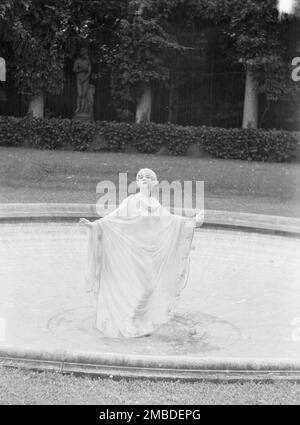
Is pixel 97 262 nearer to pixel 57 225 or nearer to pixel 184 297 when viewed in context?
pixel 184 297

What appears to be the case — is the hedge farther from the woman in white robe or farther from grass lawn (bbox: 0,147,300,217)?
the woman in white robe

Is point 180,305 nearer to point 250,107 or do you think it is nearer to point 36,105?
point 36,105

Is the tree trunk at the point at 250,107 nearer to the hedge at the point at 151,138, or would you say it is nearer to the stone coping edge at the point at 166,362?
the hedge at the point at 151,138

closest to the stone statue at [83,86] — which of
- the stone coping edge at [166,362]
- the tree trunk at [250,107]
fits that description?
the tree trunk at [250,107]

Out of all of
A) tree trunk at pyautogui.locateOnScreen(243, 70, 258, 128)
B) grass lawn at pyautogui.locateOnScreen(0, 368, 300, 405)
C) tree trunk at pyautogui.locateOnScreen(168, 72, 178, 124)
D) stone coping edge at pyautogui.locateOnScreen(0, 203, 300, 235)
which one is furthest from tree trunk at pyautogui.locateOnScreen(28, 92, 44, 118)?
grass lawn at pyautogui.locateOnScreen(0, 368, 300, 405)

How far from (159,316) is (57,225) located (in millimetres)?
4985

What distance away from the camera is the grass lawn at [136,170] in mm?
18031

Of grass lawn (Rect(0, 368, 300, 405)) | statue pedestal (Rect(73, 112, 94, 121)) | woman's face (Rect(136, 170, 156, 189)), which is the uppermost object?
statue pedestal (Rect(73, 112, 94, 121))

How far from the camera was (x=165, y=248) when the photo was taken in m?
7.84

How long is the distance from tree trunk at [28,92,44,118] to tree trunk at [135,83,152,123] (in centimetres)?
357

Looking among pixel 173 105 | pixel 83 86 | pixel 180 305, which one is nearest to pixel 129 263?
pixel 180 305

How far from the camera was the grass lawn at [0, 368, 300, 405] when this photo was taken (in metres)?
5.72

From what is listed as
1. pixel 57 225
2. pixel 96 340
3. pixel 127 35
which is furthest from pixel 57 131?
pixel 96 340

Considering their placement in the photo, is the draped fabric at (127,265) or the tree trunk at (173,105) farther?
the tree trunk at (173,105)
